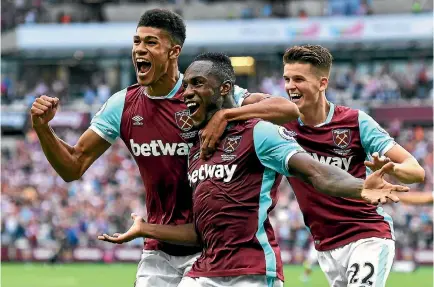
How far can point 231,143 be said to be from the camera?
22.0ft

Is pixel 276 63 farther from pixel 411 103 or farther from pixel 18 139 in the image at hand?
pixel 18 139

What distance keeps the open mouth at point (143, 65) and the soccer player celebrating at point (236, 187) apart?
29.4 inches

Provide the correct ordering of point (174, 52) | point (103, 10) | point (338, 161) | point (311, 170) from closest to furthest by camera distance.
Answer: point (311, 170), point (174, 52), point (338, 161), point (103, 10)

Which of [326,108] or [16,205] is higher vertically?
[326,108]

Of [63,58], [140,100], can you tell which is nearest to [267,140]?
[140,100]

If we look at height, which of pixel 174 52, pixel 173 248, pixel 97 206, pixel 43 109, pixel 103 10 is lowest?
pixel 97 206

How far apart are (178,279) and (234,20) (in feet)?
102

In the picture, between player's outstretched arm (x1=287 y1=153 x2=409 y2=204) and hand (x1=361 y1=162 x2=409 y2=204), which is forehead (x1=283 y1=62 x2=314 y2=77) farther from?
hand (x1=361 y1=162 x2=409 y2=204)

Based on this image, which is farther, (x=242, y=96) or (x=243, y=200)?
(x=242, y=96)

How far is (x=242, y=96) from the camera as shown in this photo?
293 inches

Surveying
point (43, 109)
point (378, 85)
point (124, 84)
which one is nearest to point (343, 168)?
point (43, 109)

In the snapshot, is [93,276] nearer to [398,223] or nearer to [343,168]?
[398,223]

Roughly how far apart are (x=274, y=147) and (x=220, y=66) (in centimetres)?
75

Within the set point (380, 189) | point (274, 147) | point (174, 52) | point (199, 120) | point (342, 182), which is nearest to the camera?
point (380, 189)
